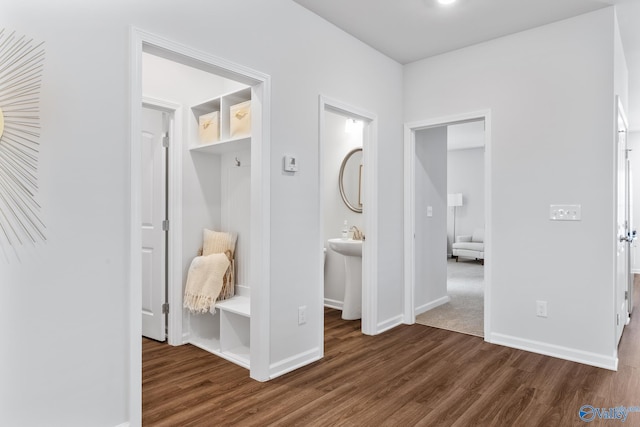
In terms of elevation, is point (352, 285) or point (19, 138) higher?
point (19, 138)

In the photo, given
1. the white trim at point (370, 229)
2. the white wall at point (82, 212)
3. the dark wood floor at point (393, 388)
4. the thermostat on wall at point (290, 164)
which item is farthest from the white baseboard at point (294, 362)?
the thermostat on wall at point (290, 164)

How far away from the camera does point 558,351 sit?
3078mm

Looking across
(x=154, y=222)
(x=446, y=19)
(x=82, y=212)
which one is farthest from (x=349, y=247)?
(x=82, y=212)

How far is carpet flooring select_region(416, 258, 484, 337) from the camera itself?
12.7 feet

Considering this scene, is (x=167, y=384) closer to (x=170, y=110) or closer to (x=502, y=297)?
(x=170, y=110)

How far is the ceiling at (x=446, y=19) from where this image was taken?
2.85 metres

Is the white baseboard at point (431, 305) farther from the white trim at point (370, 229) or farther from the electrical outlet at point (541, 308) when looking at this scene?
the electrical outlet at point (541, 308)

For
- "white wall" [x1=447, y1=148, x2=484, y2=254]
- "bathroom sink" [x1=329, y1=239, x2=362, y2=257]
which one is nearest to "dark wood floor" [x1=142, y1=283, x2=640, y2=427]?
"bathroom sink" [x1=329, y1=239, x2=362, y2=257]

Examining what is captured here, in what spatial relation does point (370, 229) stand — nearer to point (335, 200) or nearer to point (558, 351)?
point (335, 200)

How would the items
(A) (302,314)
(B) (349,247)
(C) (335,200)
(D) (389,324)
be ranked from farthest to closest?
(C) (335,200) < (B) (349,247) < (D) (389,324) < (A) (302,314)

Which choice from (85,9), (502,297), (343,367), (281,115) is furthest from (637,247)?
(85,9)

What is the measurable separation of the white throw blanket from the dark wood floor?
1.28 feet

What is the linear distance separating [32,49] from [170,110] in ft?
5.44

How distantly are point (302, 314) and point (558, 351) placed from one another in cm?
208
